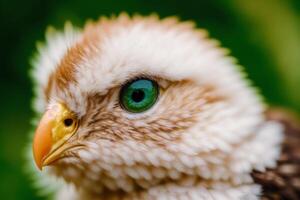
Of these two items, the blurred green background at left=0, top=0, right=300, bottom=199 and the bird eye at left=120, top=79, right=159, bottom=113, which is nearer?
the bird eye at left=120, top=79, right=159, bottom=113

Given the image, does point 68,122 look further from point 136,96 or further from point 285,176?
point 285,176

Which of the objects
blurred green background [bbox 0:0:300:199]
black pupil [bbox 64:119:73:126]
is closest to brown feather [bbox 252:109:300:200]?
black pupil [bbox 64:119:73:126]

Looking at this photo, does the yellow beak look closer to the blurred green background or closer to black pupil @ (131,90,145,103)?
black pupil @ (131,90,145,103)

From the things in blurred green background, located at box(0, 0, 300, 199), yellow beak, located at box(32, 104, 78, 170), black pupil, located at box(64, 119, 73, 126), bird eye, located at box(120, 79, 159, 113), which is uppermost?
blurred green background, located at box(0, 0, 300, 199)

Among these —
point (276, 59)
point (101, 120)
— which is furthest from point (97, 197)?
point (276, 59)

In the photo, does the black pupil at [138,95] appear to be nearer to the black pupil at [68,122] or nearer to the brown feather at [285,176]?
the black pupil at [68,122]

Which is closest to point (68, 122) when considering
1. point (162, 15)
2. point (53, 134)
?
point (53, 134)
